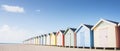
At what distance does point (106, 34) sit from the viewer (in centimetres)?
2042

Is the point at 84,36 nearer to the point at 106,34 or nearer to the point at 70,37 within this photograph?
the point at 106,34

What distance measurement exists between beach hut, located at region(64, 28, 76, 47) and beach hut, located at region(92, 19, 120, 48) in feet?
18.4

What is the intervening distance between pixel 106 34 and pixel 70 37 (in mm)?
9675

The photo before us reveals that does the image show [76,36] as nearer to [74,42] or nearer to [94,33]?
[74,42]

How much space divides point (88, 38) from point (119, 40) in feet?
17.8

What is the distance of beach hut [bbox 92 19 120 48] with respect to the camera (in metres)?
18.9

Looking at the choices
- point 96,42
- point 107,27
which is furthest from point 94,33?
point 107,27

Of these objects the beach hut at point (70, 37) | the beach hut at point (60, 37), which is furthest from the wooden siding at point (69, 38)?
the beach hut at point (60, 37)

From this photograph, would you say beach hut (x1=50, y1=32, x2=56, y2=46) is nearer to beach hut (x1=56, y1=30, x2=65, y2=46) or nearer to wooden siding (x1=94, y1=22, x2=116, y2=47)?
beach hut (x1=56, y1=30, x2=65, y2=46)

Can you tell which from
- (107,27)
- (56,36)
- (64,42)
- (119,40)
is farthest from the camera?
(56,36)

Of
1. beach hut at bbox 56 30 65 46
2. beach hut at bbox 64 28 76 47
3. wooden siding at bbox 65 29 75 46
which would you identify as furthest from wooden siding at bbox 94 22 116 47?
beach hut at bbox 56 30 65 46

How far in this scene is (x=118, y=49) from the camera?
18.8 metres

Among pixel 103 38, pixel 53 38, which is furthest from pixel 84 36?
pixel 53 38

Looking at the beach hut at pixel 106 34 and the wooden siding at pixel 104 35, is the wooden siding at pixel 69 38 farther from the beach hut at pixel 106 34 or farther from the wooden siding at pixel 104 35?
the wooden siding at pixel 104 35
